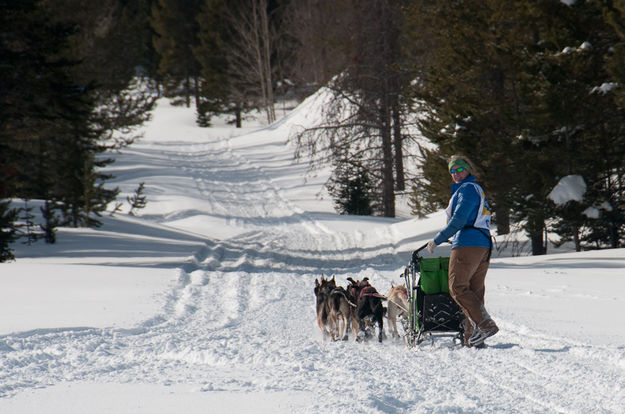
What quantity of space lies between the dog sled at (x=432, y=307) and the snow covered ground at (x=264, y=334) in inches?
8.4

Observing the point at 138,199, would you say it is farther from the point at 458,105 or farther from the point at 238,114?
the point at 238,114

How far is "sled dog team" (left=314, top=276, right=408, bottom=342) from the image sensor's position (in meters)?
7.59

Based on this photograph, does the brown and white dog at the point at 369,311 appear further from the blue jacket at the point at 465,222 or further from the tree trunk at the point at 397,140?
the tree trunk at the point at 397,140

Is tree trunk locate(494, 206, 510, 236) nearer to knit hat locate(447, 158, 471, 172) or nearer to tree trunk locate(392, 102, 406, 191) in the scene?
tree trunk locate(392, 102, 406, 191)

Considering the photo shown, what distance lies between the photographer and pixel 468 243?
6.63 metres

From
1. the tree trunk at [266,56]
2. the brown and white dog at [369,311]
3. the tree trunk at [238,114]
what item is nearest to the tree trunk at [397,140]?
the brown and white dog at [369,311]

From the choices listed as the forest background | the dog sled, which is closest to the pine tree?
the forest background

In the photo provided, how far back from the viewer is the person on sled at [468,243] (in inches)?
258

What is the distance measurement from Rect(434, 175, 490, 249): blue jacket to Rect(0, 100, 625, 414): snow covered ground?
3.60ft

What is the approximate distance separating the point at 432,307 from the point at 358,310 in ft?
3.40

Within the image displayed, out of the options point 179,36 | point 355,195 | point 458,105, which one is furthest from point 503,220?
point 179,36

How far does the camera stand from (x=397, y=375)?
217 inches

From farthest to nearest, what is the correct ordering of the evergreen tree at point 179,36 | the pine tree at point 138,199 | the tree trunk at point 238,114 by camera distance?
the evergreen tree at point 179,36 < the tree trunk at point 238,114 < the pine tree at point 138,199

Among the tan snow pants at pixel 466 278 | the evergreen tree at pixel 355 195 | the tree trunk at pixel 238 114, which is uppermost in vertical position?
the tree trunk at pixel 238 114
